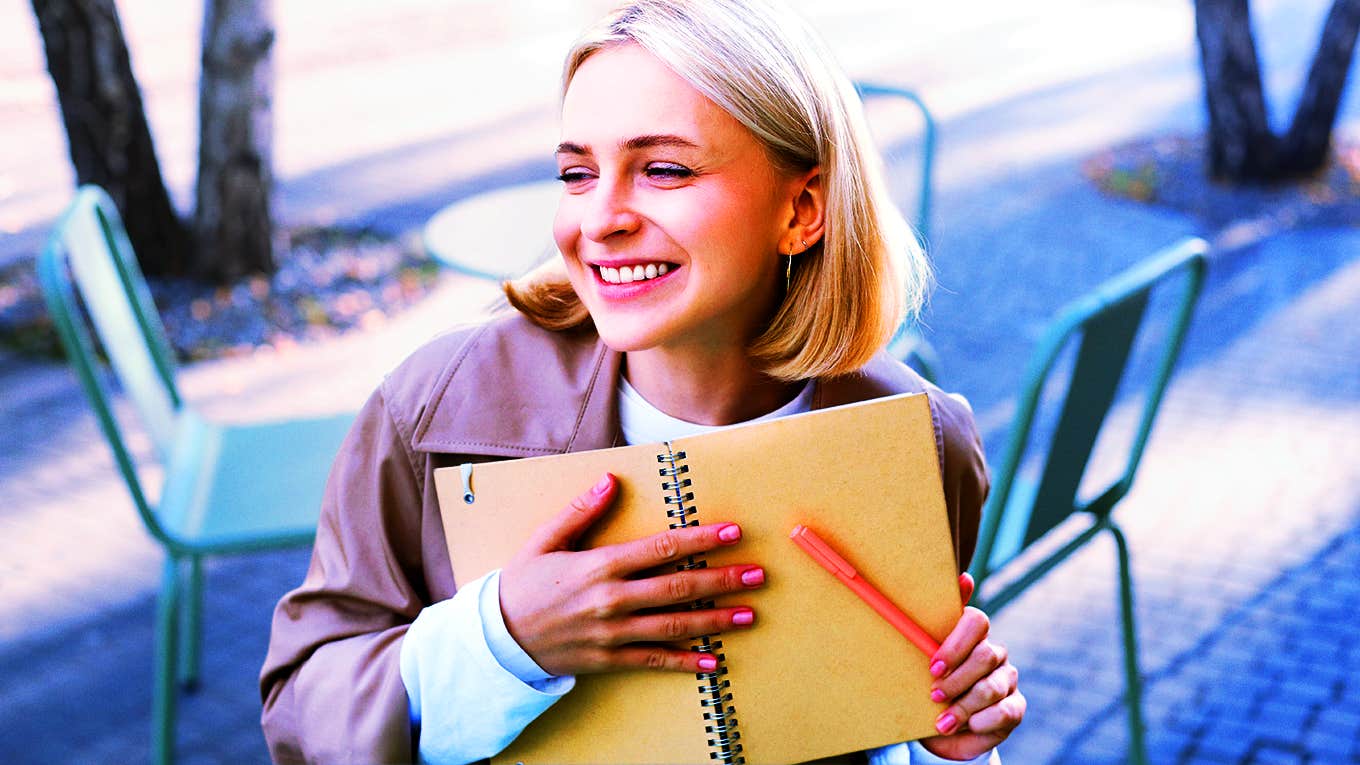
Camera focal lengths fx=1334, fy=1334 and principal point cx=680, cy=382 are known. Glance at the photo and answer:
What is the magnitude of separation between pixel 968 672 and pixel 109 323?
2.19 metres

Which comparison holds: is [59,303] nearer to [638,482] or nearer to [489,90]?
[638,482]

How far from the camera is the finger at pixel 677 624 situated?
1.32 m

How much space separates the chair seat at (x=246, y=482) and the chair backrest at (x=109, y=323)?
83 mm

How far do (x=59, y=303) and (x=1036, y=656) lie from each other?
2497 mm

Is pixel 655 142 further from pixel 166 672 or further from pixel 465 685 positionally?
pixel 166 672

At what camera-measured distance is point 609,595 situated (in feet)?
4.29

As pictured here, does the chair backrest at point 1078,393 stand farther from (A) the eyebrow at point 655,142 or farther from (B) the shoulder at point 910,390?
(A) the eyebrow at point 655,142

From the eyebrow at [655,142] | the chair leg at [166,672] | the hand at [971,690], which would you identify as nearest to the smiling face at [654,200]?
the eyebrow at [655,142]

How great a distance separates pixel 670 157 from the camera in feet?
4.58

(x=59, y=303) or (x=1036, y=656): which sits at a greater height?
(x=59, y=303)

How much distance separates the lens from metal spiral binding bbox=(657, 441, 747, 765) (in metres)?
1.33

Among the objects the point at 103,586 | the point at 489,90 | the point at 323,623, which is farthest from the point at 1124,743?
the point at 489,90

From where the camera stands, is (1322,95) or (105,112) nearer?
(105,112)

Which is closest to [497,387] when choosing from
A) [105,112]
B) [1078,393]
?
[1078,393]
